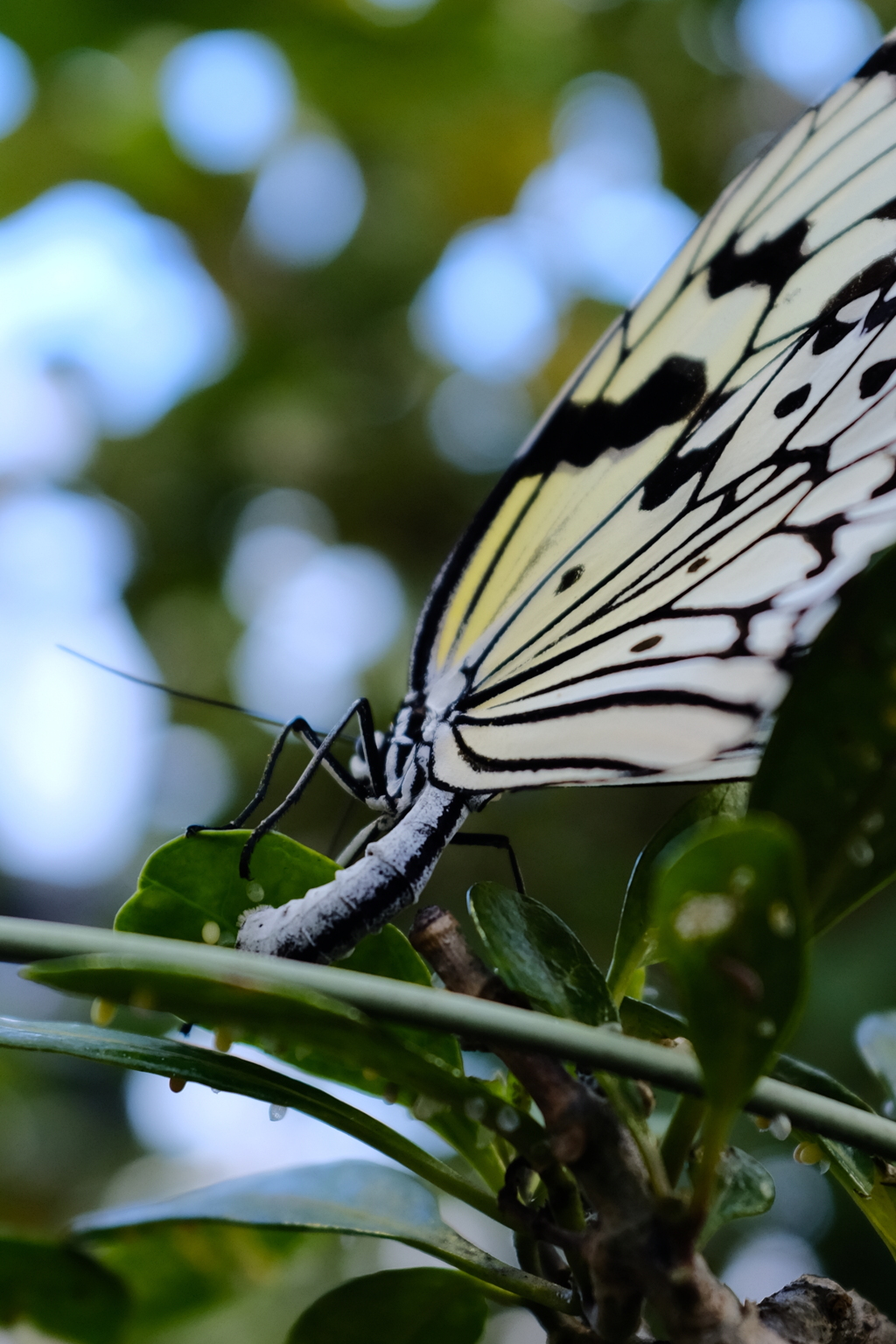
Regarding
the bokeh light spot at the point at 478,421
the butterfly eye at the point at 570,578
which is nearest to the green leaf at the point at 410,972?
the butterfly eye at the point at 570,578

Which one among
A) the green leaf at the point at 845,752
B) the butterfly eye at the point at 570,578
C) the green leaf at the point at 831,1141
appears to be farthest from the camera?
the butterfly eye at the point at 570,578

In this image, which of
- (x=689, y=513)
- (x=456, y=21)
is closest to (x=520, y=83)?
(x=456, y=21)

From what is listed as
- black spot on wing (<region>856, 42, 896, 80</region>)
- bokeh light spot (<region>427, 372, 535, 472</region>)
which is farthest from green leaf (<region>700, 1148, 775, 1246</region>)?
bokeh light spot (<region>427, 372, 535, 472</region>)

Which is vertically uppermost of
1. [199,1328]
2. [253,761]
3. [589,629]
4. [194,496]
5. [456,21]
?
[456,21]

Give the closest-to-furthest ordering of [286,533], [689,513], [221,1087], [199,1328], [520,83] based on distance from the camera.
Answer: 1. [221,1087]
2. [689,513]
3. [199,1328]
4. [520,83]
5. [286,533]

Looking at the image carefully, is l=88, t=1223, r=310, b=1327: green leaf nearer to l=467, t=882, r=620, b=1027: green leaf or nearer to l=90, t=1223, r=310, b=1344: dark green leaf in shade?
l=90, t=1223, r=310, b=1344: dark green leaf in shade

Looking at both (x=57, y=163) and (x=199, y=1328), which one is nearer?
(x=199, y=1328)

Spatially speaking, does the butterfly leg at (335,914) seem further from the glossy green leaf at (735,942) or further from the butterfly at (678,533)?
the glossy green leaf at (735,942)

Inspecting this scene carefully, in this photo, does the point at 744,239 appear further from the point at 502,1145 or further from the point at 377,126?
the point at 377,126
